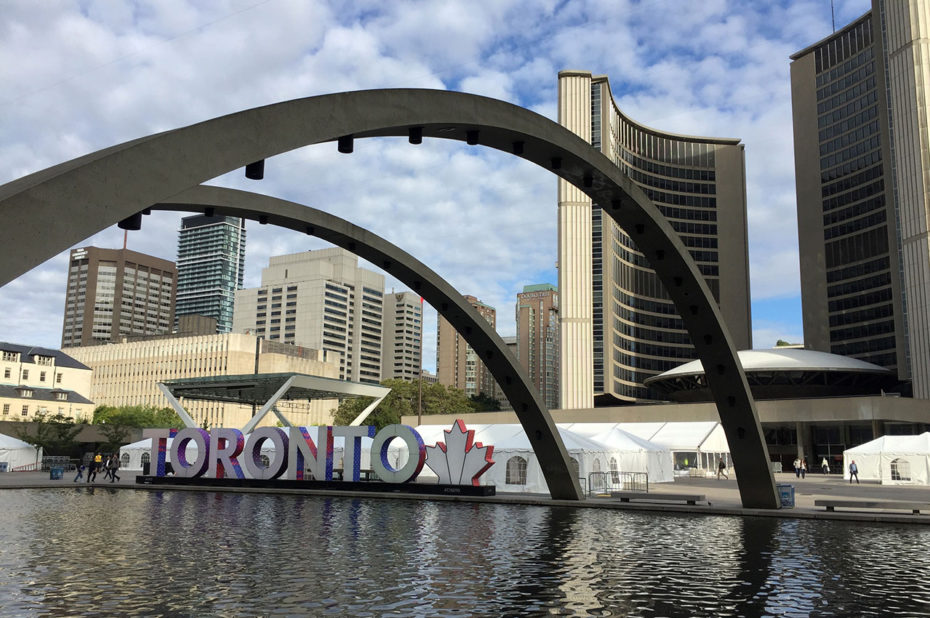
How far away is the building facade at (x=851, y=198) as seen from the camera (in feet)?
349

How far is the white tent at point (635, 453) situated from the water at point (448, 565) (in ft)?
70.3

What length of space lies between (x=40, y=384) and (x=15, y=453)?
216 ft

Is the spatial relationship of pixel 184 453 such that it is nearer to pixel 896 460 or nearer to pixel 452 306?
pixel 452 306

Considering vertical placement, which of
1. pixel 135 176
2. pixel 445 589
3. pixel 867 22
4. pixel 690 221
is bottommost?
pixel 445 589

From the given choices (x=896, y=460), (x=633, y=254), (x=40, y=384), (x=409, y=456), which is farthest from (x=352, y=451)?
(x=633, y=254)

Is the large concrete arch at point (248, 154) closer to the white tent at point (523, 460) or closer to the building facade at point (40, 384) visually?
the white tent at point (523, 460)

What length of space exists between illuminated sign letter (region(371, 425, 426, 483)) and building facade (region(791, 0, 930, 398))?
74.9 meters

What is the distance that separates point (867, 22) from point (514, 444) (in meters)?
109

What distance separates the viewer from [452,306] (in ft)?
93.8

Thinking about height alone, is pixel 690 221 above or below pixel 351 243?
above

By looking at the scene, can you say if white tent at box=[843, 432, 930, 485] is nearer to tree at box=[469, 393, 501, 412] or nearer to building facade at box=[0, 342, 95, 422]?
tree at box=[469, 393, 501, 412]

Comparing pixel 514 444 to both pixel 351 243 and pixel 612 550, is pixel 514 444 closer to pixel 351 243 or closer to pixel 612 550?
pixel 351 243

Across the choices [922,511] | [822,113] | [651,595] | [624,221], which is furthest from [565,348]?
[651,595]

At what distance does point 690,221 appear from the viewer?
140 meters
